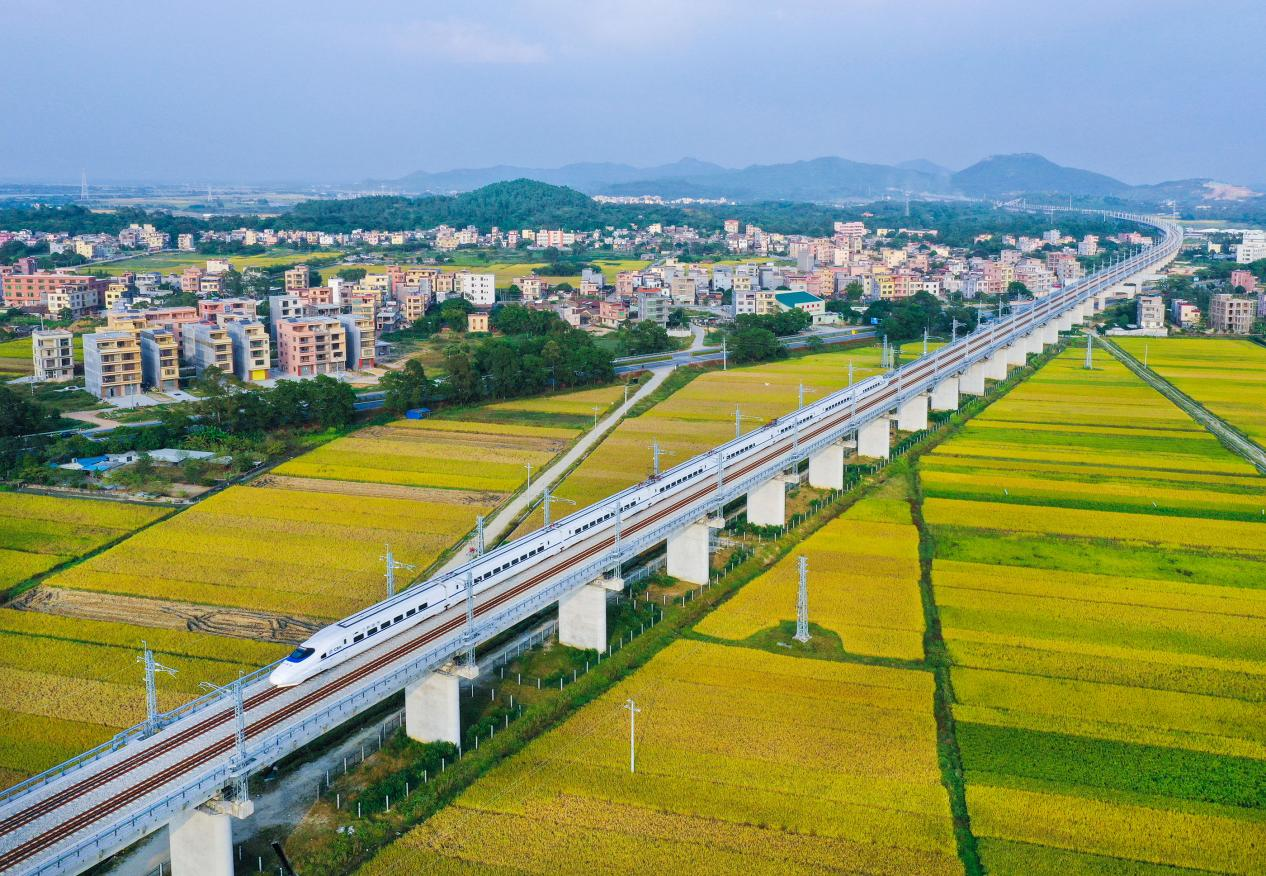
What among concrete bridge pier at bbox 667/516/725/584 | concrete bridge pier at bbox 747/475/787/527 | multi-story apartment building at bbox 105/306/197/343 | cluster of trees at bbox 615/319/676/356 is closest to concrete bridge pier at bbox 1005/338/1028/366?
cluster of trees at bbox 615/319/676/356

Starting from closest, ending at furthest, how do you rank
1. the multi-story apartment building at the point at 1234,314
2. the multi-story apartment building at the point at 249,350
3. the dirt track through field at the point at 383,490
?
the dirt track through field at the point at 383,490
the multi-story apartment building at the point at 249,350
the multi-story apartment building at the point at 1234,314

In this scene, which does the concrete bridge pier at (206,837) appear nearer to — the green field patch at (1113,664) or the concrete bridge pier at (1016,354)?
the green field patch at (1113,664)

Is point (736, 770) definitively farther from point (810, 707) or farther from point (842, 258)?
point (842, 258)

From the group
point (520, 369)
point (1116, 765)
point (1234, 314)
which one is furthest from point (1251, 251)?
point (1116, 765)

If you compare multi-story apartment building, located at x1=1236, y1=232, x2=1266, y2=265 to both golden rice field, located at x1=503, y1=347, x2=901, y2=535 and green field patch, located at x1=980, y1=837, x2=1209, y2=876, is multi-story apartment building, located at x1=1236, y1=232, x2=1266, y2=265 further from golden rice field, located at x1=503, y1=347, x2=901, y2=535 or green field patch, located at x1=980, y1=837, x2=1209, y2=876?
green field patch, located at x1=980, y1=837, x2=1209, y2=876

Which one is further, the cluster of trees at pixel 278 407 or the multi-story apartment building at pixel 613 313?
the multi-story apartment building at pixel 613 313

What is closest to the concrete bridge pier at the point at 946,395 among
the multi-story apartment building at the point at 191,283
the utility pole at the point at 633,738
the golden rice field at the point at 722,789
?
the golden rice field at the point at 722,789
